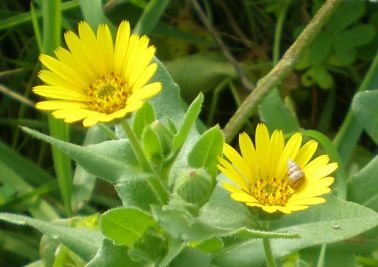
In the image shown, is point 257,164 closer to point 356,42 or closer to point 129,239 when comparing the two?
point 129,239

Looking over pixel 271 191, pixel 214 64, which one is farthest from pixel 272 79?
pixel 271 191

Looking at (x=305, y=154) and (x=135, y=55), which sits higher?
(x=135, y=55)

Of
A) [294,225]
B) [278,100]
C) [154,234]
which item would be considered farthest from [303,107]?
[154,234]

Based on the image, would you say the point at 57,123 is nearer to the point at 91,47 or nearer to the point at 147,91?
the point at 91,47

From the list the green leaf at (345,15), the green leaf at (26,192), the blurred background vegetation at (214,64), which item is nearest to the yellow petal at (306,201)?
the blurred background vegetation at (214,64)

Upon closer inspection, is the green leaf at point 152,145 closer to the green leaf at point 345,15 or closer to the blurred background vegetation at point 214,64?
the blurred background vegetation at point 214,64

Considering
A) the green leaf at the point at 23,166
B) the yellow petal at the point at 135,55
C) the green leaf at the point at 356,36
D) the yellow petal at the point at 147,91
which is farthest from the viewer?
the green leaf at the point at 356,36
